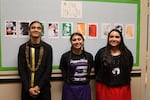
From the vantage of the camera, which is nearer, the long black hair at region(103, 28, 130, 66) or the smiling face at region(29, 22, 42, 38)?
the smiling face at region(29, 22, 42, 38)

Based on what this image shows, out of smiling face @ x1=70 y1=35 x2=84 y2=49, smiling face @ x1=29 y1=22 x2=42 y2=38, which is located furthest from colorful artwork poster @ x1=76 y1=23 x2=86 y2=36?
smiling face @ x1=29 y1=22 x2=42 y2=38

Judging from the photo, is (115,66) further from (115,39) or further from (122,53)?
(115,39)

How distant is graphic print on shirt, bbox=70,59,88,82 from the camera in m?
2.77

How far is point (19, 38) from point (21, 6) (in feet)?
1.09

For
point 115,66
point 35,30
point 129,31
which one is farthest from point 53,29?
point 129,31

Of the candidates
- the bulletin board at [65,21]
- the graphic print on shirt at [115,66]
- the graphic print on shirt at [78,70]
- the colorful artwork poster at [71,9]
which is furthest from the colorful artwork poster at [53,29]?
the graphic print on shirt at [115,66]

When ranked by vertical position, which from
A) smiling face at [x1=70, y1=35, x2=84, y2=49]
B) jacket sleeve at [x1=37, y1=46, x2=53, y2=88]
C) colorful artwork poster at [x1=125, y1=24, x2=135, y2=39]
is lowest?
jacket sleeve at [x1=37, y1=46, x2=53, y2=88]

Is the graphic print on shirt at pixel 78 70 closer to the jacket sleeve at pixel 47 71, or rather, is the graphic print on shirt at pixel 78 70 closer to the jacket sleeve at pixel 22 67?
the jacket sleeve at pixel 47 71

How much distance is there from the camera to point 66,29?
2.92 m

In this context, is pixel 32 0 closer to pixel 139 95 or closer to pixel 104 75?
pixel 104 75

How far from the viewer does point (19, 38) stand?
2.80m

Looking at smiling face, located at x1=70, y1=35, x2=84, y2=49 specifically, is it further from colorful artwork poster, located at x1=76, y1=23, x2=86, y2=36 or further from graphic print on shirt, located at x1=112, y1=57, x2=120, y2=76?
graphic print on shirt, located at x1=112, y1=57, x2=120, y2=76

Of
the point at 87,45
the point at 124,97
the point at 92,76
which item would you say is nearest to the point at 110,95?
the point at 124,97

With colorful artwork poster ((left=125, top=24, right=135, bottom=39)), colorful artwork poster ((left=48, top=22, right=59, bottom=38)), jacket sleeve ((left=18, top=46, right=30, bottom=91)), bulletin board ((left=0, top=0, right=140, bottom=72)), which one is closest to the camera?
jacket sleeve ((left=18, top=46, right=30, bottom=91))
